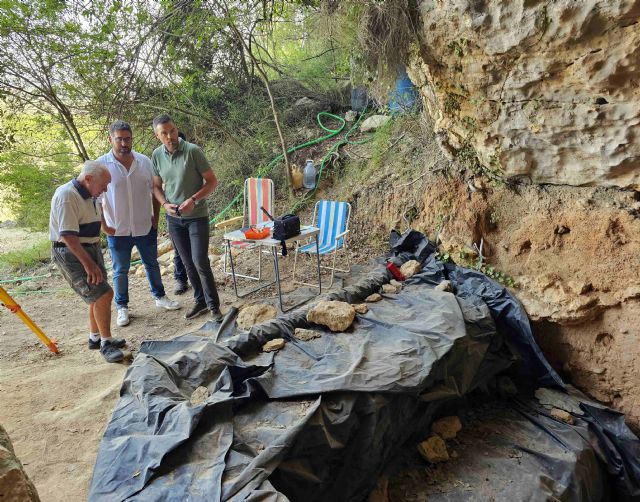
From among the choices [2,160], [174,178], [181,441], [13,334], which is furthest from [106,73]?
[181,441]

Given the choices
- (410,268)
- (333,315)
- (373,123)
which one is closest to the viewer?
(333,315)

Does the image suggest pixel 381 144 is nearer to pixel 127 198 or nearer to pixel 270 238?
pixel 270 238

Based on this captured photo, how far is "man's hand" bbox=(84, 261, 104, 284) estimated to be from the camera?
8.54 feet

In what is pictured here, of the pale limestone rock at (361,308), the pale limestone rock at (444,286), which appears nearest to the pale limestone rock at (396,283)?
the pale limestone rock at (444,286)

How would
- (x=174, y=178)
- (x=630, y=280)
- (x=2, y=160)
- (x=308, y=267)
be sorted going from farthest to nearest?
(x=2, y=160) → (x=308, y=267) → (x=174, y=178) → (x=630, y=280)

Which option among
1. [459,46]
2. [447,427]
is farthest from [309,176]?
[447,427]

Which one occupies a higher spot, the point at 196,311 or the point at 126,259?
the point at 126,259

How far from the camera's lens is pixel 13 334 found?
3.59 m

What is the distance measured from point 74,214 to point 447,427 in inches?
110

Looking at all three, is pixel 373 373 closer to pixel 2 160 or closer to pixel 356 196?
pixel 356 196

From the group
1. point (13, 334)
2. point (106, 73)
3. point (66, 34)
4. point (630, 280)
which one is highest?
point (66, 34)

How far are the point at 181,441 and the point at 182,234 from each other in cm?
211

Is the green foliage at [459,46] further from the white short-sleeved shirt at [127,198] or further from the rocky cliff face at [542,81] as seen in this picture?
the white short-sleeved shirt at [127,198]

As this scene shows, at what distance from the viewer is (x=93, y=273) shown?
263 cm
